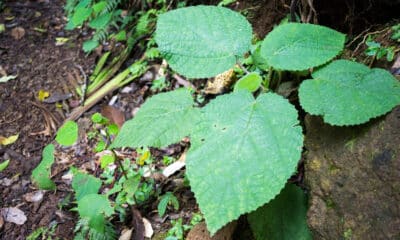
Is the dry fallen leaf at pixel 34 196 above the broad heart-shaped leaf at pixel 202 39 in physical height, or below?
below

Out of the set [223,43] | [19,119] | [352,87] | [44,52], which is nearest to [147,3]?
[44,52]

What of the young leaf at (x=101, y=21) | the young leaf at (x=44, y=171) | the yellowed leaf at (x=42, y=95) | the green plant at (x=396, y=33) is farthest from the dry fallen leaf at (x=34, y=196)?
the green plant at (x=396, y=33)

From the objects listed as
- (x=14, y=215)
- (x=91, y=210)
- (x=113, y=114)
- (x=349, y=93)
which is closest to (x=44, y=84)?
(x=113, y=114)

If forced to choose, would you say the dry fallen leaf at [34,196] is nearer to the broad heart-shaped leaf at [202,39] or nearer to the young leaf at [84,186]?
the young leaf at [84,186]

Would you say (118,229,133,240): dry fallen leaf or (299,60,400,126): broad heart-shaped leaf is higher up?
(299,60,400,126): broad heart-shaped leaf

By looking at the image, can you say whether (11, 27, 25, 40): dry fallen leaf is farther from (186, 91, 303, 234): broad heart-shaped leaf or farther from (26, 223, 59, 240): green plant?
(186, 91, 303, 234): broad heart-shaped leaf

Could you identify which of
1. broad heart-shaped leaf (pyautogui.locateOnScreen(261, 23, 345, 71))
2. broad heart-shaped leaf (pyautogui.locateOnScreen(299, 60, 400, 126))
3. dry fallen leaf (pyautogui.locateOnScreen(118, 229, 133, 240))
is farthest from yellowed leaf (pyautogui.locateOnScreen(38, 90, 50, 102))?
broad heart-shaped leaf (pyautogui.locateOnScreen(299, 60, 400, 126))

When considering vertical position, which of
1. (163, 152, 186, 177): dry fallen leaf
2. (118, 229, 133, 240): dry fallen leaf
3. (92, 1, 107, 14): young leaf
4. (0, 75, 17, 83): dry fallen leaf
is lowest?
(118, 229, 133, 240): dry fallen leaf

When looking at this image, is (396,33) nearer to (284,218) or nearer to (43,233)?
(284,218)
